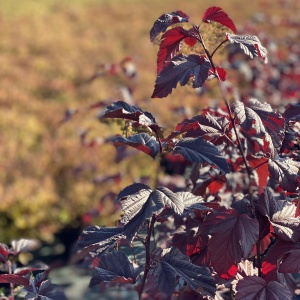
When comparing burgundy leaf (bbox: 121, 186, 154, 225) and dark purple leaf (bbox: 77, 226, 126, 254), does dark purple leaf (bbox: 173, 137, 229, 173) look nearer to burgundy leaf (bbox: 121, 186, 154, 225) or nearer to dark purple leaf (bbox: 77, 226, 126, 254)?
burgundy leaf (bbox: 121, 186, 154, 225)

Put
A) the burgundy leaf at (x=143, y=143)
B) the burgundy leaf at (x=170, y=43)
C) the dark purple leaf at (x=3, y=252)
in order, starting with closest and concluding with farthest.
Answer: the burgundy leaf at (x=143, y=143) → the burgundy leaf at (x=170, y=43) → the dark purple leaf at (x=3, y=252)

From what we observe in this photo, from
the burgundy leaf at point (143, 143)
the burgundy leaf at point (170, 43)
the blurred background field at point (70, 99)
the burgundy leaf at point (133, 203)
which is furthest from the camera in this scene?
the blurred background field at point (70, 99)

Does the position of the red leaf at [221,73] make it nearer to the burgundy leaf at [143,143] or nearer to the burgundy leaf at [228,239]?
the burgundy leaf at [143,143]

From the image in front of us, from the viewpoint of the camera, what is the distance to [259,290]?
51.1 inches

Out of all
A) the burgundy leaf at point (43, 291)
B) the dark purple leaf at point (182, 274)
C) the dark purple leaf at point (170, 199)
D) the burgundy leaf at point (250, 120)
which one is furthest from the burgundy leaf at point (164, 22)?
the burgundy leaf at point (43, 291)

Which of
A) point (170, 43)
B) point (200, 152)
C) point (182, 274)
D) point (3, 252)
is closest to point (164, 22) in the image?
point (170, 43)

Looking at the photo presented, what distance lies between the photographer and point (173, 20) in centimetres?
139

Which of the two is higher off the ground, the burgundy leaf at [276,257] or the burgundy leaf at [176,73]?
the burgundy leaf at [176,73]

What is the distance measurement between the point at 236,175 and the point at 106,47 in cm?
701

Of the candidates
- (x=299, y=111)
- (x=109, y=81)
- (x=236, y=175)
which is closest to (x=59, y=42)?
(x=109, y=81)

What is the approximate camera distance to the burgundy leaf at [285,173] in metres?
1.36

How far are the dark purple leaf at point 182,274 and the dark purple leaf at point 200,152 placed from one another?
0.74ft

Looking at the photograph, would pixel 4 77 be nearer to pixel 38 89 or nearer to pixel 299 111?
pixel 38 89

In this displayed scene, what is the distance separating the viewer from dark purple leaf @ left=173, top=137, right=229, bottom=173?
1295 mm
